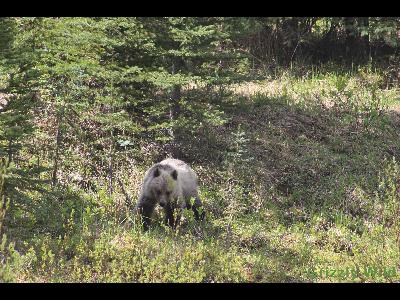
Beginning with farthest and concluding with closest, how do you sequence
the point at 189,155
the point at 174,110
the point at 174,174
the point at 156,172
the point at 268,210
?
the point at 189,155 → the point at 174,110 → the point at 268,210 → the point at 174,174 → the point at 156,172

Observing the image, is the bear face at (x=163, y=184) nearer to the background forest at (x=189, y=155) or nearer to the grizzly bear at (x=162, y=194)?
the grizzly bear at (x=162, y=194)

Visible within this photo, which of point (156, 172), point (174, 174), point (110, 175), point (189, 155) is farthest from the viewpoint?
point (189, 155)

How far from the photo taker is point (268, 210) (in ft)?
32.7

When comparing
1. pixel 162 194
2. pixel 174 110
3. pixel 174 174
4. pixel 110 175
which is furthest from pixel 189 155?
pixel 162 194

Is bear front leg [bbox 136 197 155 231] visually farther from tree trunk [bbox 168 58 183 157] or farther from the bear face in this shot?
tree trunk [bbox 168 58 183 157]

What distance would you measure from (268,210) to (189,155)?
7.65ft

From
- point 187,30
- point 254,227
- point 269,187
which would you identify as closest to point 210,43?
point 187,30

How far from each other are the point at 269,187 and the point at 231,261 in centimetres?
360

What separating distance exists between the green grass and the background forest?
0.03 metres

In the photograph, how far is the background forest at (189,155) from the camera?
719 cm

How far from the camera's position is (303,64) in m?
16.0

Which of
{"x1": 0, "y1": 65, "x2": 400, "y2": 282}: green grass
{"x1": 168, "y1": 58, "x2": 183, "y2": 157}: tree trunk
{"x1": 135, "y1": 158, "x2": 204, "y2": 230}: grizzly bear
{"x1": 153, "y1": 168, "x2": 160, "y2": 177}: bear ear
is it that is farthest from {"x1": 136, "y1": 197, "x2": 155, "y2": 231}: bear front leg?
{"x1": 168, "y1": 58, "x2": 183, "y2": 157}: tree trunk

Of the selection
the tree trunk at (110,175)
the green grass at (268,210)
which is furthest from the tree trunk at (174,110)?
the tree trunk at (110,175)

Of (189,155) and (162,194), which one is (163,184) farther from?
(189,155)
